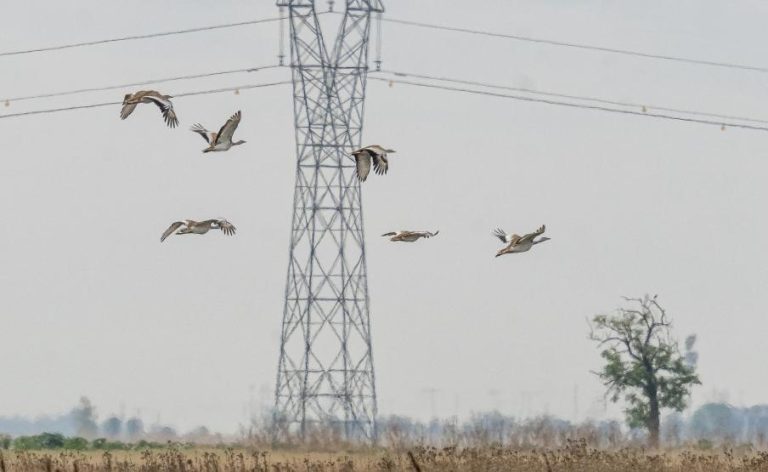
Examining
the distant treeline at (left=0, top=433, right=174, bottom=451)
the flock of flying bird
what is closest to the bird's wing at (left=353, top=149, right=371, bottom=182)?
the flock of flying bird

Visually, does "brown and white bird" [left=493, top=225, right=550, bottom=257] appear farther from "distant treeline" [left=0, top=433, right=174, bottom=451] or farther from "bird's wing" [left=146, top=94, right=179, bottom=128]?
"distant treeline" [left=0, top=433, right=174, bottom=451]

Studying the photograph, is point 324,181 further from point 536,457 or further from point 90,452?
point 536,457

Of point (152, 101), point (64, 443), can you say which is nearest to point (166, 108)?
point (152, 101)

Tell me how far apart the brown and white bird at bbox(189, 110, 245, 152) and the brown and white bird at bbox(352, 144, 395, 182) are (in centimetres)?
270

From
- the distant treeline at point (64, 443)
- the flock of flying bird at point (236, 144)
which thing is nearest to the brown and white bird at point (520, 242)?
the flock of flying bird at point (236, 144)

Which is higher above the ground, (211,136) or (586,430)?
(211,136)

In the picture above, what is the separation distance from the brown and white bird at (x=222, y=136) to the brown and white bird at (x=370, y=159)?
270cm

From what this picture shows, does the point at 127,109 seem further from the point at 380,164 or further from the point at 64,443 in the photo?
the point at 64,443

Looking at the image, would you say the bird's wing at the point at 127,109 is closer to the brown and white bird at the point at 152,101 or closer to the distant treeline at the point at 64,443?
the brown and white bird at the point at 152,101

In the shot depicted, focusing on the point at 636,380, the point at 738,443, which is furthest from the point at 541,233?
the point at 636,380

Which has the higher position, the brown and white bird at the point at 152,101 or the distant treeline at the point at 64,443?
the brown and white bird at the point at 152,101

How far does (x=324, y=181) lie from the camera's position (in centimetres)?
6619

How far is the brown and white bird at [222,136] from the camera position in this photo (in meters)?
39.7

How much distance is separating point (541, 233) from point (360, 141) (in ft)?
90.4
